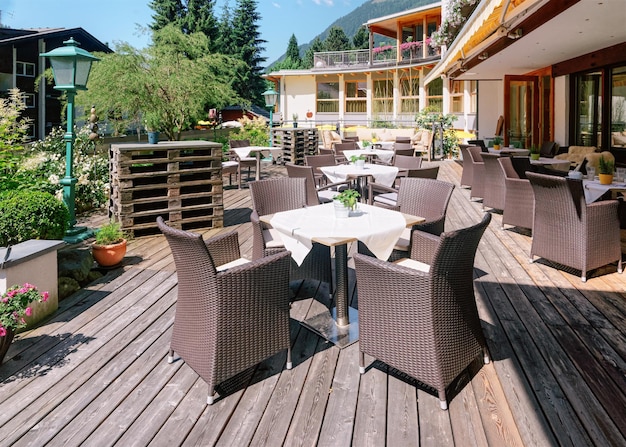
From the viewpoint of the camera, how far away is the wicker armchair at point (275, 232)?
342 centimetres

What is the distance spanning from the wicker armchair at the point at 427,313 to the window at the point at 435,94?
19.6 m

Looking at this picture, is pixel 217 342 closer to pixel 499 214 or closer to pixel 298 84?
pixel 499 214

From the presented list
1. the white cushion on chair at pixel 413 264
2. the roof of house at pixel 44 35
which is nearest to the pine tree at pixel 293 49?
the roof of house at pixel 44 35

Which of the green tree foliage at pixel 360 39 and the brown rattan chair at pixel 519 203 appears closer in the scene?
the brown rattan chair at pixel 519 203

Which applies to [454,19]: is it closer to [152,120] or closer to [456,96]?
[152,120]

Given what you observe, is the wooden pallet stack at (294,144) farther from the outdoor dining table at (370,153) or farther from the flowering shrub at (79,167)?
the flowering shrub at (79,167)

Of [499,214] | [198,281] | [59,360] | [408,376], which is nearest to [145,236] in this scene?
[59,360]

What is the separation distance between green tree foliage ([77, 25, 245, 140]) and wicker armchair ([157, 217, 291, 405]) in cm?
913

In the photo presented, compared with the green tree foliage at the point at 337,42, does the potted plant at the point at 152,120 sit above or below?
below

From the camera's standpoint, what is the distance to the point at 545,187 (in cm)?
403

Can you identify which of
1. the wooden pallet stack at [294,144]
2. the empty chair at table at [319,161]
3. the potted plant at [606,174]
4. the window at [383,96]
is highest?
the window at [383,96]

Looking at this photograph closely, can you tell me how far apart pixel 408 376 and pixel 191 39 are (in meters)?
12.3

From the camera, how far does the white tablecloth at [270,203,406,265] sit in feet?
8.89

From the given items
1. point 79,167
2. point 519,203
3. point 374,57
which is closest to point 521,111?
point 519,203
